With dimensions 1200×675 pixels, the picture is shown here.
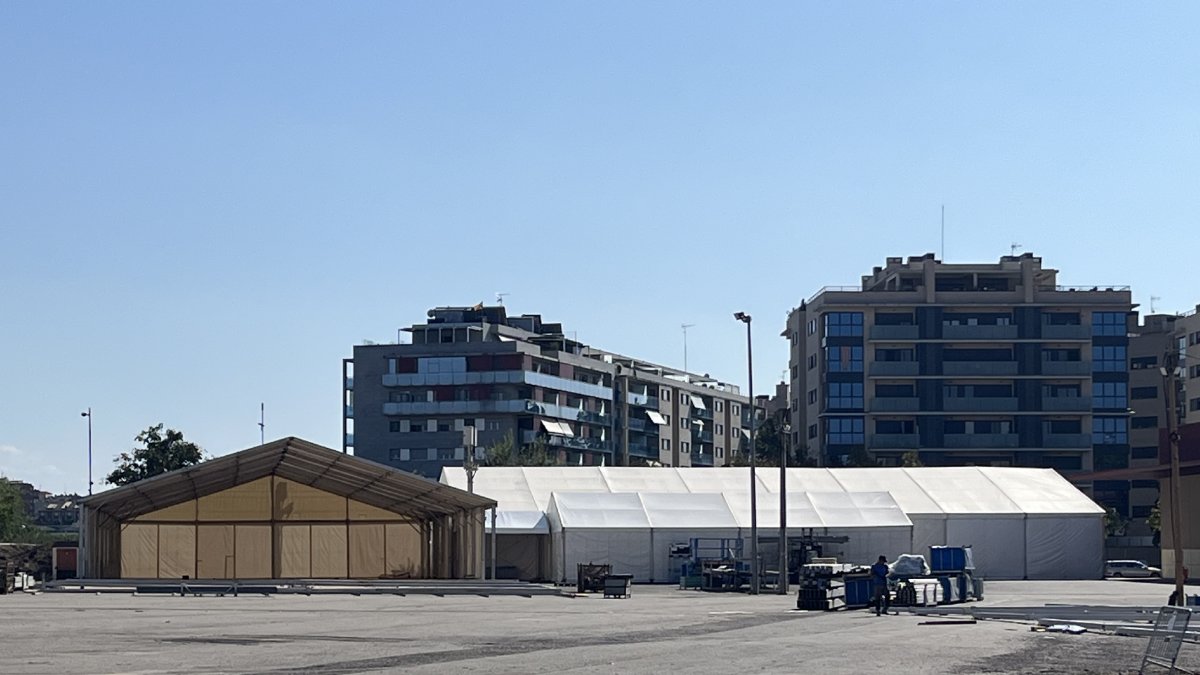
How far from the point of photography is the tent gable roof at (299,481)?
6322 centimetres

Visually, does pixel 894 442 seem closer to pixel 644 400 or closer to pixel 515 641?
pixel 644 400

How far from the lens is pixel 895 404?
458 feet

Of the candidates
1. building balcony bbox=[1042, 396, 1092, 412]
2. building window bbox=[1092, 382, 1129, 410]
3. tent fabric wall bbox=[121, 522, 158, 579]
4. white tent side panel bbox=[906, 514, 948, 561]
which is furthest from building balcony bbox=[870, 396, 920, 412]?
tent fabric wall bbox=[121, 522, 158, 579]

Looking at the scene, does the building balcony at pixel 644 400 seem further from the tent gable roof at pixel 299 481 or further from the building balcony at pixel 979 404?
the tent gable roof at pixel 299 481

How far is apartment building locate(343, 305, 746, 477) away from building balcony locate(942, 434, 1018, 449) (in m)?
34.4

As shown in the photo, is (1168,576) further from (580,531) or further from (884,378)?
(884,378)

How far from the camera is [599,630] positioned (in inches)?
1387

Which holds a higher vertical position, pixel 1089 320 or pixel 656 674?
pixel 1089 320

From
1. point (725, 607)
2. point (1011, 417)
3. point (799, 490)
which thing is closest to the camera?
point (725, 607)

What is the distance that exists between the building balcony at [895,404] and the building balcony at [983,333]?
5949 millimetres

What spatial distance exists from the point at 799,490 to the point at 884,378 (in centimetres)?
6382

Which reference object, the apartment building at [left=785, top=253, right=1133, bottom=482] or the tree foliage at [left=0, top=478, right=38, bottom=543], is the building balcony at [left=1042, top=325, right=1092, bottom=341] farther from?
the tree foliage at [left=0, top=478, right=38, bottom=543]

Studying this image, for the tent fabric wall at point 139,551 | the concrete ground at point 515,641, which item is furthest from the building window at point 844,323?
the concrete ground at point 515,641

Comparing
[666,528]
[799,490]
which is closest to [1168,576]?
[799,490]
